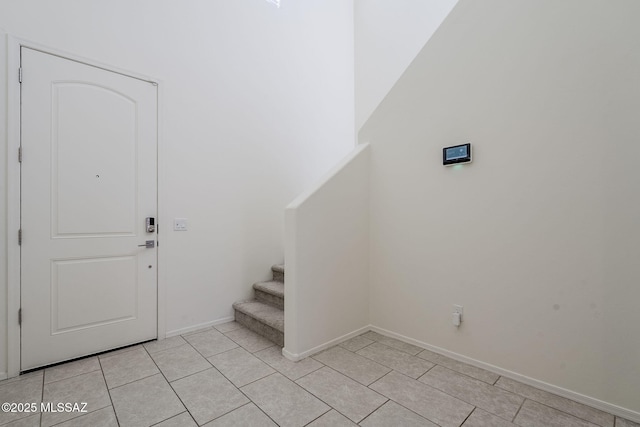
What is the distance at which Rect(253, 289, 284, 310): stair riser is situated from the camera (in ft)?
9.91

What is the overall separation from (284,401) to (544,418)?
1501 mm

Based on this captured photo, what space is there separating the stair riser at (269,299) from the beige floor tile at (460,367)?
4.57 ft

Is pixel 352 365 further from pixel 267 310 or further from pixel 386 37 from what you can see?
pixel 386 37

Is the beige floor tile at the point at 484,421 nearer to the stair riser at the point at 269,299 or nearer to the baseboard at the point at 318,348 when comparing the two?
the baseboard at the point at 318,348

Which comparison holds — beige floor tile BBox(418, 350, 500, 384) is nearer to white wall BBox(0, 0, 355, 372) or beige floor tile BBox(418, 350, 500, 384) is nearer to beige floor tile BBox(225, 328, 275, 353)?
beige floor tile BBox(225, 328, 275, 353)

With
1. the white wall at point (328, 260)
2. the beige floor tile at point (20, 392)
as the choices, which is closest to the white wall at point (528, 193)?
the white wall at point (328, 260)

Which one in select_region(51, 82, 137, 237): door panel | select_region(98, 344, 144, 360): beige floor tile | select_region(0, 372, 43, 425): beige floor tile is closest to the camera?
select_region(0, 372, 43, 425): beige floor tile

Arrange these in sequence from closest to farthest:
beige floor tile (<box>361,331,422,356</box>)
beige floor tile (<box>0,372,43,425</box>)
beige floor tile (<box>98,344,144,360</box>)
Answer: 1. beige floor tile (<box>0,372,43,425</box>)
2. beige floor tile (<box>98,344,144,360</box>)
3. beige floor tile (<box>361,331,422,356</box>)

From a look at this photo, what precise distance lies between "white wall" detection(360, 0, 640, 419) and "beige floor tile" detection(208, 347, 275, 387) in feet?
4.31

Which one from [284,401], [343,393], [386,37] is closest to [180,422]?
[284,401]

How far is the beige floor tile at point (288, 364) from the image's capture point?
7.08 ft

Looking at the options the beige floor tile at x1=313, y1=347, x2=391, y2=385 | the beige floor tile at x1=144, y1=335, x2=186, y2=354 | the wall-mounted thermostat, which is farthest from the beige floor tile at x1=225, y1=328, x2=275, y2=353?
the wall-mounted thermostat

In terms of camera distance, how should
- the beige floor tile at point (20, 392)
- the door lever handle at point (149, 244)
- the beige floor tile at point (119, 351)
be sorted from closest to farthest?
the beige floor tile at point (20, 392), the beige floor tile at point (119, 351), the door lever handle at point (149, 244)

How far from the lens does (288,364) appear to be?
229cm
